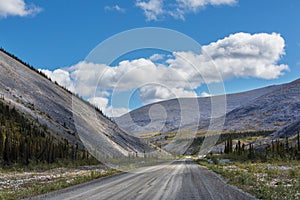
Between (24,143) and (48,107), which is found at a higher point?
(48,107)

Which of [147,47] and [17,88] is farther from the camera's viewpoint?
[17,88]

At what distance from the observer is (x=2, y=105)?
168 ft

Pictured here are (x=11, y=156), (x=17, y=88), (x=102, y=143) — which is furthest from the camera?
(x=102, y=143)

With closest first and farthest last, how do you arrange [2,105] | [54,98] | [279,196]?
1. [279,196]
2. [2,105]
3. [54,98]

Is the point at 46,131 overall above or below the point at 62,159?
above

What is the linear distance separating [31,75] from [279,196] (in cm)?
7681

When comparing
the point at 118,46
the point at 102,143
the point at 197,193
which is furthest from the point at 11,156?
the point at 102,143

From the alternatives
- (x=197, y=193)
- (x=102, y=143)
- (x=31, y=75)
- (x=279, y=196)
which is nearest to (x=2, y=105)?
(x=102, y=143)

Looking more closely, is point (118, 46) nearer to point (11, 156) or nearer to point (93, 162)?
point (11, 156)

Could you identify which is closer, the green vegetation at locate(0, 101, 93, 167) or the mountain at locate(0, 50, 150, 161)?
the green vegetation at locate(0, 101, 93, 167)

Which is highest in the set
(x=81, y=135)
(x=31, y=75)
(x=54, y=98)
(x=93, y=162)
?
(x=31, y=75)

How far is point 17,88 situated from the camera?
6644 centimetres

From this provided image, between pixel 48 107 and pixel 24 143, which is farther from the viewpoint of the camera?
pixel 48 107

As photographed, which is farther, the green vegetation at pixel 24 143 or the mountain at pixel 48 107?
the mountain at pixel 48 107
